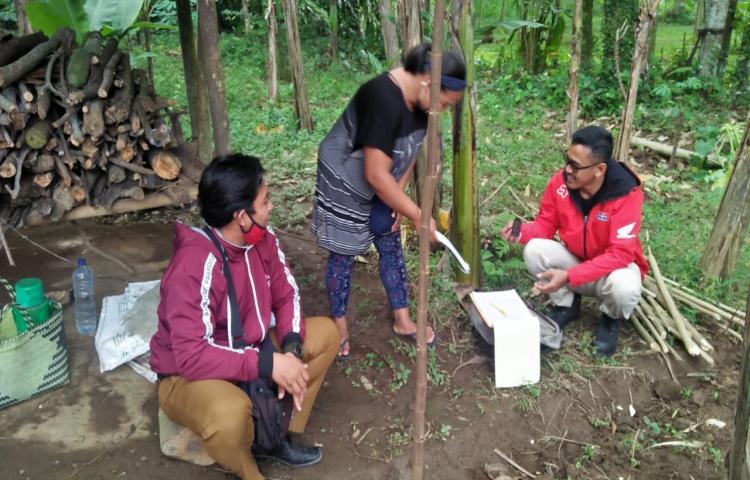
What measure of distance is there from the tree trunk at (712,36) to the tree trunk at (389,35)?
491 cm

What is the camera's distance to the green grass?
13.8 ft


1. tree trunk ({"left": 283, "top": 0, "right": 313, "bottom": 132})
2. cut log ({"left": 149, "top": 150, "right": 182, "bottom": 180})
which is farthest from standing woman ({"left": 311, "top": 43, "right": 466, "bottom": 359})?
tree trunk ({"left": 283, "top": 0, "right": 313, "bottom": 132})

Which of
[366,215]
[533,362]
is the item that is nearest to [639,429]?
[533,362]

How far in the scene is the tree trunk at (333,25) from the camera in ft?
28.5

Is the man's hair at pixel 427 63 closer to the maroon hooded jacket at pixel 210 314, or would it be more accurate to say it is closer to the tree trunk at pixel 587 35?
the maroon hooded jacket at pixel 210 314

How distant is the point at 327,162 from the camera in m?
2.99

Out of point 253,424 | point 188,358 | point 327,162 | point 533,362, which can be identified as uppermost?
point 327,162

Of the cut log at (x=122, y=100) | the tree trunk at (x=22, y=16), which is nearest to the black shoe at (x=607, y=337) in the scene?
the cut log at (x=122, y=100)

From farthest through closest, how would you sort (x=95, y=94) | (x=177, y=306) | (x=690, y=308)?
(x=95, y=94) → (x=690, y=308) → (x=177, y=306)

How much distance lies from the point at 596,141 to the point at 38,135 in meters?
3.47

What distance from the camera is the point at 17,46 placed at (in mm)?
4234

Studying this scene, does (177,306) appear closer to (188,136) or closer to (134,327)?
(134,327)

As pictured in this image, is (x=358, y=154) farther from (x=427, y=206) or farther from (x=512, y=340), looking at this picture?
(x=427, y=206)

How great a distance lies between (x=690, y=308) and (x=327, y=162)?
234cm
